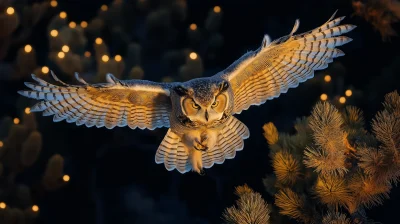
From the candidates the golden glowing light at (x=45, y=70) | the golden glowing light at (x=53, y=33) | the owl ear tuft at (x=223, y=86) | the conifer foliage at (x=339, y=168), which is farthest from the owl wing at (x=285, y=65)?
the golden glowing light at (x=53, y=33)

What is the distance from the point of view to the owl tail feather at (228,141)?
2867 mm

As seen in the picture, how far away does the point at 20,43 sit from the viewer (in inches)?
181

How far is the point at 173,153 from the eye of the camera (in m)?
2.89

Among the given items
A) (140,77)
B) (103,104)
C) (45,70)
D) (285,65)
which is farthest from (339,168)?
(45,70)

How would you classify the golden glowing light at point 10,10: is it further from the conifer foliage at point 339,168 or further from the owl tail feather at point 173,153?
the conifer foliage at point 339,168

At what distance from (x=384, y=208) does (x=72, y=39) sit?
2.27 m

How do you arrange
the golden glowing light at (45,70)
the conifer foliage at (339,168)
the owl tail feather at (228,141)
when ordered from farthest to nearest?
1. the golden glowing light at (45,70)
2. the owl tail feather at (228,141)
3. the conifer foliage at (339,168)

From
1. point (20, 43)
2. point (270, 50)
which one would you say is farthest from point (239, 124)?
point (20, 43)

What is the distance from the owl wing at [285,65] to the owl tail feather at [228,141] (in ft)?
0.24

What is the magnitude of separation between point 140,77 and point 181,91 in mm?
1587

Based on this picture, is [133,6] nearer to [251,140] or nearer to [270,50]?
[251,140]

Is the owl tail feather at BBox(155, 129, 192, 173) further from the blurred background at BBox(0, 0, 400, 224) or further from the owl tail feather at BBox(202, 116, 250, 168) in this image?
the blurred background at BBox(0, 0, 400, 224)

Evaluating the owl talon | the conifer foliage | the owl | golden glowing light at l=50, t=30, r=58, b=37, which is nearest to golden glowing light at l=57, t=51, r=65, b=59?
golden glowing light at l=50, t=30, r=58, b=37

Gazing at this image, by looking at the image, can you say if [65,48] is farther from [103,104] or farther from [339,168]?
[339,168]
